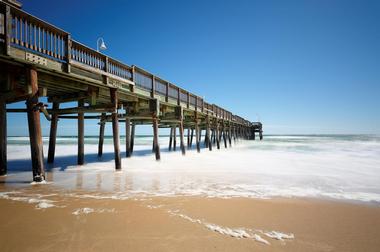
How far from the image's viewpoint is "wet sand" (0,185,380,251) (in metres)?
Result: 2.38

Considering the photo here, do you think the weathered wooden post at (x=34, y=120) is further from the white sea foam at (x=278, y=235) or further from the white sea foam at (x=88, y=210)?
the white sea foam at (x=278, y=235)

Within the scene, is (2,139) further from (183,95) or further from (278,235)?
(183,95)

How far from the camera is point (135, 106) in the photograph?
1152 centimetres

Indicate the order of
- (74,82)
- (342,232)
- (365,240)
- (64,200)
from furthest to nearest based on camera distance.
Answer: (74,82) → (64,200) → (342,232) → (365,240)

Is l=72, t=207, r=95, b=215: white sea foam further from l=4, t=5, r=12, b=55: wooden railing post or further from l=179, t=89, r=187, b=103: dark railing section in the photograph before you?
l=179, t=89, r=187, b=103: dark railing section

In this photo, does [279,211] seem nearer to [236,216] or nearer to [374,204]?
[236,216]

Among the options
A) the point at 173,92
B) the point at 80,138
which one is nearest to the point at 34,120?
the point at 80,138

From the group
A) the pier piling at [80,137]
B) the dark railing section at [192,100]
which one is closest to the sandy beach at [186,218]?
the pier piling at [80,137]

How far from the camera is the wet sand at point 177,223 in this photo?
7.82ft

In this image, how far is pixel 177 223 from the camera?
3.01 meters

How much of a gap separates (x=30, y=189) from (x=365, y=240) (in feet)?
20.5

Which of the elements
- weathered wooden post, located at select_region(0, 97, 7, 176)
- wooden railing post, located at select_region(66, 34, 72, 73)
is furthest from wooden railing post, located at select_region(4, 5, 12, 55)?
weathered wooden post, located at select_region(0, 97, 7, 176)

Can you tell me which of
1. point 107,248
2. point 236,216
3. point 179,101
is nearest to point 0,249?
point 107,248

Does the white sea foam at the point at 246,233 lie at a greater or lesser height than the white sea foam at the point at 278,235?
greater
